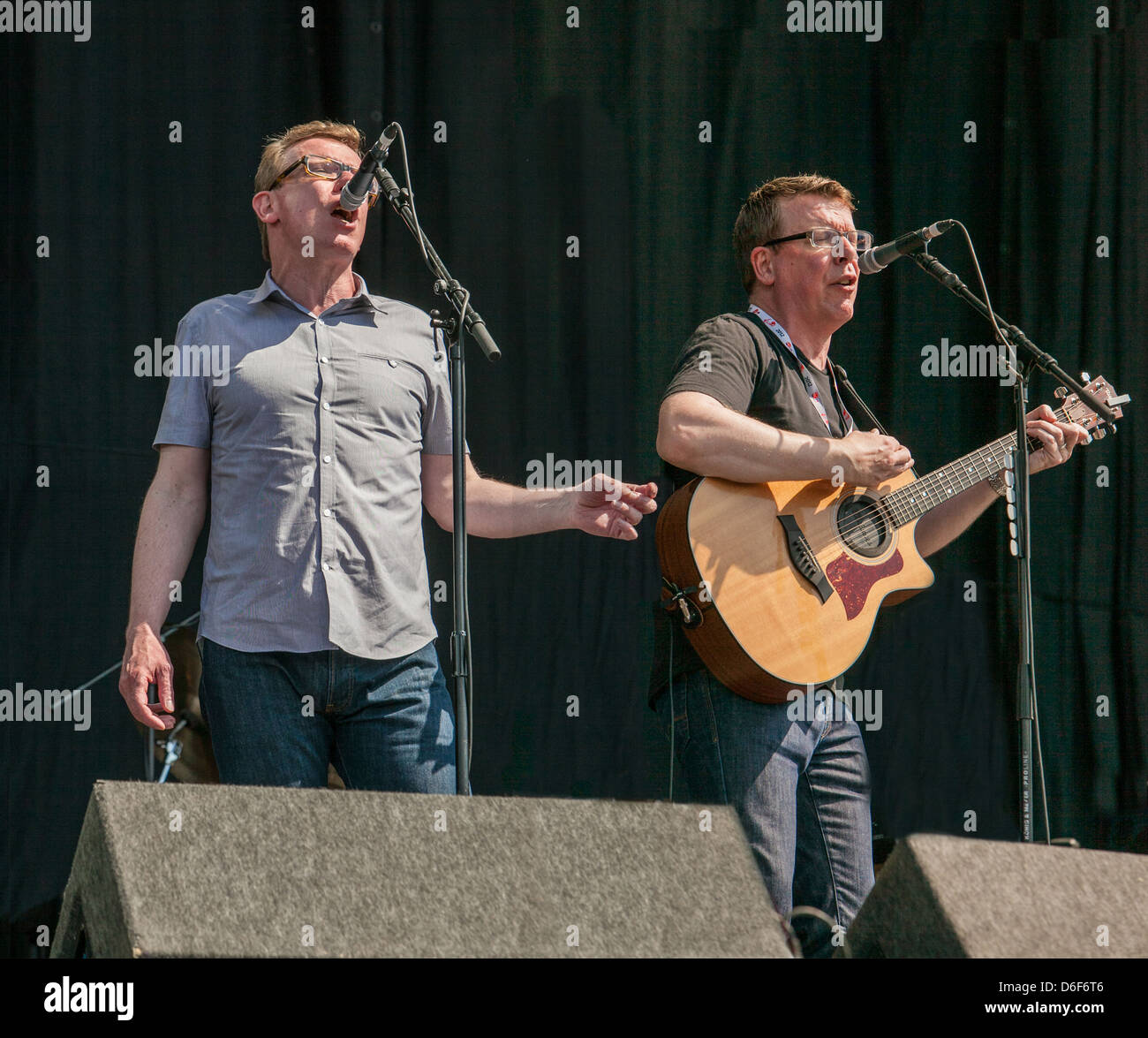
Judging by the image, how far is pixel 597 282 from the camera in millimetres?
4258

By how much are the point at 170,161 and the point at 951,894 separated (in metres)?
3.19

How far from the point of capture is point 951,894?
6.17 ft

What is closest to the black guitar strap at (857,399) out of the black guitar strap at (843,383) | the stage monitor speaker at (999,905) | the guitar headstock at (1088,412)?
the black guitar strap at (843,383)

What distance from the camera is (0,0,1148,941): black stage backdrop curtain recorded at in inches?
160

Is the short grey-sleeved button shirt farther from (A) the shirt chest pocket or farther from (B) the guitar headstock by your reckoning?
(B) the guitar headstock

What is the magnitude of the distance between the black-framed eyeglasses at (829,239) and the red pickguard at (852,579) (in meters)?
0.73

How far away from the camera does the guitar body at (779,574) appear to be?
2.97 meters

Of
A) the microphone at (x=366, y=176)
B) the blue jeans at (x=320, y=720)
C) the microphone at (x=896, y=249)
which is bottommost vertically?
the blue jeans at (x=320, y=720)

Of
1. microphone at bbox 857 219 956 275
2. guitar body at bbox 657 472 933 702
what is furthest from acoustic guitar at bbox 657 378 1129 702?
microphone at bbox 857 219 956 275

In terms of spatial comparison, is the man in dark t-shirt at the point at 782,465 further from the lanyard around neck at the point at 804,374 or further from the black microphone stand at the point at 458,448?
the black microphone stand at the point at 458,448

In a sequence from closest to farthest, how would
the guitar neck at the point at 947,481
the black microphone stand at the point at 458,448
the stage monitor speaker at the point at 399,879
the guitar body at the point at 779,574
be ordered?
the stage monitor speaker at the point at 399,879 < the black microphone stand at the point at 458,448 < the guitar body at the point at 779,574 < the guitar neck at the point at 947,481

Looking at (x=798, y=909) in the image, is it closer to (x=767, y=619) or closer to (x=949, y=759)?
(x=767, y=619)

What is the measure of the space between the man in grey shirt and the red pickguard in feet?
2.10

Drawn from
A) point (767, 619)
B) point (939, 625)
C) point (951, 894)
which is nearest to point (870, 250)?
point (767, 619)
